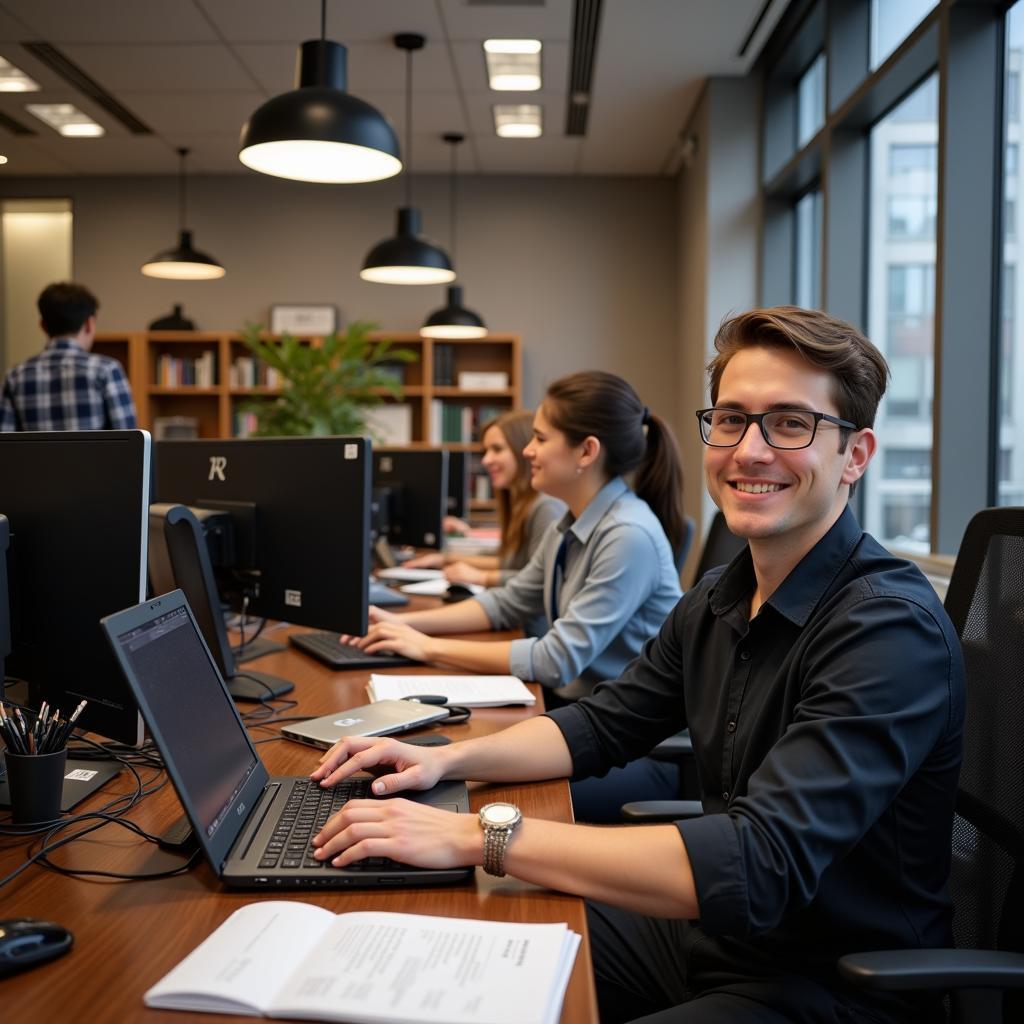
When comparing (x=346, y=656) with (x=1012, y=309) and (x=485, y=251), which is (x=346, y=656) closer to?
(x=1012, y=309)

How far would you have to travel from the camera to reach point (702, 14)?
415 cm

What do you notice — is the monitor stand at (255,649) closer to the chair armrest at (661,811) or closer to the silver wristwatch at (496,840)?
the chair armrest at (661,811)

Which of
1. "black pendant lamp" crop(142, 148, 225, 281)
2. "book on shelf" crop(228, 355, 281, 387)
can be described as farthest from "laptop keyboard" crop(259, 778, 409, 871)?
"book on shelf" crop(228, 355, 281, 387)

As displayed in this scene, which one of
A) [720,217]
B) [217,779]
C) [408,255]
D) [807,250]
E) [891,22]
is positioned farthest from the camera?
[720,217]

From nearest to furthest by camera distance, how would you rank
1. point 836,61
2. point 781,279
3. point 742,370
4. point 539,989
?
point 539,989 → point 742,370 → point 836,61 → point 781,279

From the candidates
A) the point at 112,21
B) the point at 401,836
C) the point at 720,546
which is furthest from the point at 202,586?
the point at 112,21

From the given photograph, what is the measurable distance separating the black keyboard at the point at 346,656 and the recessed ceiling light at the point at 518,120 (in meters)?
4.00

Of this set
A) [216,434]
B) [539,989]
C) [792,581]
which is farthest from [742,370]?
[216,434]

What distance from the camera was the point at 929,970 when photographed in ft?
2.89

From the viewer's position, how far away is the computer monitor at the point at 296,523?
177 centimetres

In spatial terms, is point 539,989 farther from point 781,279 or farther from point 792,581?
point 781,279

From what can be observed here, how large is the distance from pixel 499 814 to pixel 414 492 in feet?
9.39

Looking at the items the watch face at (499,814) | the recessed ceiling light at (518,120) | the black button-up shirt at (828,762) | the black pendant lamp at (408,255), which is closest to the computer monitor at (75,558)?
the watch face at (499,814)

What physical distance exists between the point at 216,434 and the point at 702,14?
4261 millimetres
